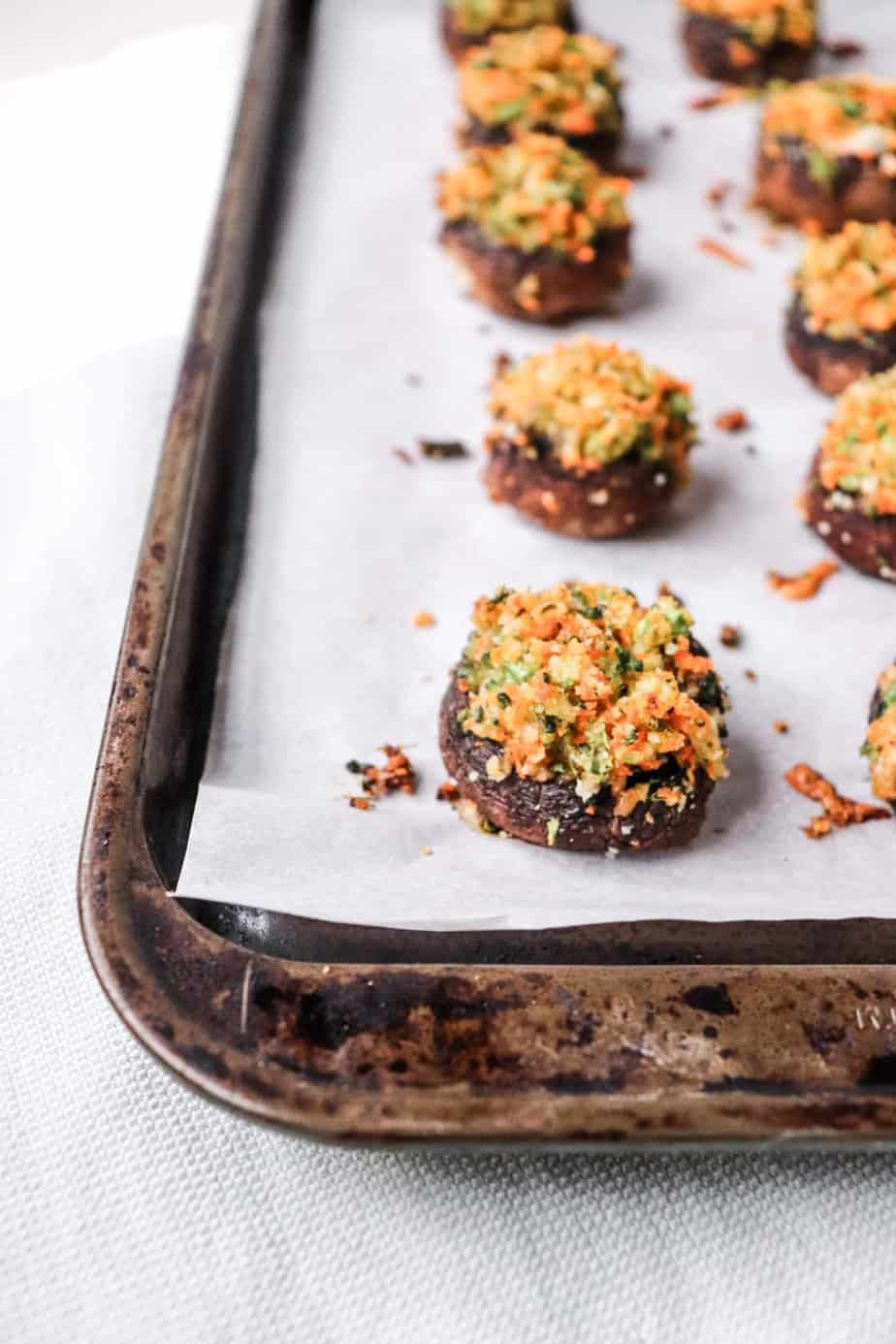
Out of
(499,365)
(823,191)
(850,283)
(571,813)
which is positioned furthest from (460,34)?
(571,813)

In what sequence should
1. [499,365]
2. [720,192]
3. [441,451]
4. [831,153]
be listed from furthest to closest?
[720,192], [831,153], [499,365], [441,451]

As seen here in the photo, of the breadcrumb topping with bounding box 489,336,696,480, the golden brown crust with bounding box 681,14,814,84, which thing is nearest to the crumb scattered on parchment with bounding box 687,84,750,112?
the golden brown crust with bounding box 681,14,814,84

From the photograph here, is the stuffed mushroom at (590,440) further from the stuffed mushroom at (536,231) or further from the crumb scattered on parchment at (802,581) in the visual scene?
the stuffed mushroom at (536,231)

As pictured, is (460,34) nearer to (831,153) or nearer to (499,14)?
(499,14)

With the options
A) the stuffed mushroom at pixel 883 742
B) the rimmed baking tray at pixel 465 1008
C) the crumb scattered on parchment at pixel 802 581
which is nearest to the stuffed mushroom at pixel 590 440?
the crumb scattered on parchment at pixel 802 581

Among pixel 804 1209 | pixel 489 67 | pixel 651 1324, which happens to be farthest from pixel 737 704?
pixel 489 67

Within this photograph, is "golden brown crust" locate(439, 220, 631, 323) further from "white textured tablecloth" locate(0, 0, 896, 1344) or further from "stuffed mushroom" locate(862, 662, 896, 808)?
"white textured tablecloth" locate(0, 0, 896, 1344)

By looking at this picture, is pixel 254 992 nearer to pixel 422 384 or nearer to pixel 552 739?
pixel 552 739
